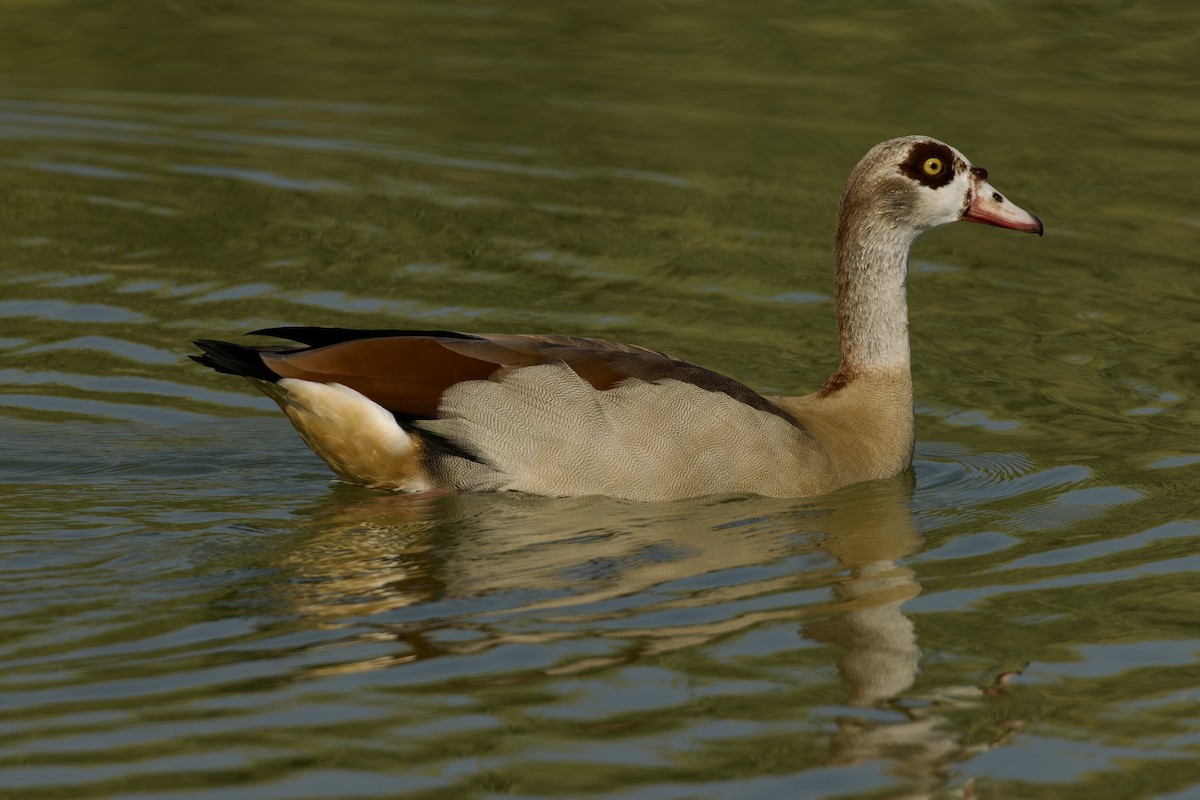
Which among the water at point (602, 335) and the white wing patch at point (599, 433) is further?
the white wing patch at point (599, 433)

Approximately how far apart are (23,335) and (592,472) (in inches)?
148

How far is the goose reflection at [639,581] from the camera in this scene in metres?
6.71

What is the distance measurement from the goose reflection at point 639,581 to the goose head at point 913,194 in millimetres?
1253

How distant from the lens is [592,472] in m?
8.75

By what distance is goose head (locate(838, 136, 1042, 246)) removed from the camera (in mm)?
9500

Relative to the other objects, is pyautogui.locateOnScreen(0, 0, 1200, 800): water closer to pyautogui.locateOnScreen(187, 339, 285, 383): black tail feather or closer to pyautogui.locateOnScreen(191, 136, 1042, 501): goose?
pyautogui.locateOnScreen(191, 136, 1042, 501): goose

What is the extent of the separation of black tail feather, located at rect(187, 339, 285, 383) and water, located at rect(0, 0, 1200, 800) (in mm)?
616

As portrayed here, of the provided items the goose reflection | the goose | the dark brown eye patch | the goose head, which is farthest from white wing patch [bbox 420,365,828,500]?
the dark brown eye patch

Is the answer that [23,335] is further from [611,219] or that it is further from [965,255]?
[965,255]

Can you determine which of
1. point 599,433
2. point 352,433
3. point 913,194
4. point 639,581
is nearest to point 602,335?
point 913,194

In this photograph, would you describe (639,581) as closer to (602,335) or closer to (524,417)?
(524,417)

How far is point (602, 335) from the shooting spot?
11156mm

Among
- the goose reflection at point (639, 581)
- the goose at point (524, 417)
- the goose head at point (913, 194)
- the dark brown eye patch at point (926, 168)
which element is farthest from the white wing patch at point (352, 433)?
the dark brown eye patch at point (926, 168)

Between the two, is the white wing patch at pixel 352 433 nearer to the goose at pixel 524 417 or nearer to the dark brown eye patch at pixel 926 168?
the goose at pixel 524 417
